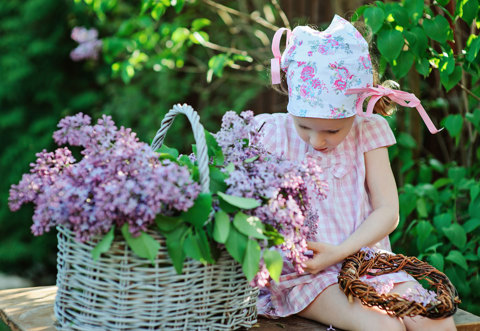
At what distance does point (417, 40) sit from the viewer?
92.0 inches

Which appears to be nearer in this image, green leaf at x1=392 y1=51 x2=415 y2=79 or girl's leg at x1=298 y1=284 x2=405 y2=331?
girl's leg at x1=298 y1=284 x2=405 y2=331

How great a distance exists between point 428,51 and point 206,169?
1388 mm

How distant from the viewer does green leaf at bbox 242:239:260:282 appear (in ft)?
4.80

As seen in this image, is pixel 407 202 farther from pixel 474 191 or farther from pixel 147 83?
pixel 147 83

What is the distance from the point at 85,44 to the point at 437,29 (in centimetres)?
280

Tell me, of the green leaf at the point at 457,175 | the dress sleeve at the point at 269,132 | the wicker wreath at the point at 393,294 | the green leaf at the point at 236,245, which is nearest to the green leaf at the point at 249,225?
the green leaf at the point at 236,245

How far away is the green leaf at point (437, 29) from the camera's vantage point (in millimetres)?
2309

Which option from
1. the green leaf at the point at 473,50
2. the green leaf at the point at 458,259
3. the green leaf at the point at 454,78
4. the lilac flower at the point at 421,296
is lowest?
the green leaf at the point at 458,259

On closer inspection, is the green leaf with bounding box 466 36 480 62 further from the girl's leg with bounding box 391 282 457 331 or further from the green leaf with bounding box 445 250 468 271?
the girl's leg with bounding box 391 282 457 331

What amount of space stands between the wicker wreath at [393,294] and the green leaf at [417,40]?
83cm

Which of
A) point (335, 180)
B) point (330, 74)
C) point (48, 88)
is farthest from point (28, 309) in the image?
point (48, 88)

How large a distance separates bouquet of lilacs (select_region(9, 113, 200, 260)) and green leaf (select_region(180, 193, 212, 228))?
0.8 inches

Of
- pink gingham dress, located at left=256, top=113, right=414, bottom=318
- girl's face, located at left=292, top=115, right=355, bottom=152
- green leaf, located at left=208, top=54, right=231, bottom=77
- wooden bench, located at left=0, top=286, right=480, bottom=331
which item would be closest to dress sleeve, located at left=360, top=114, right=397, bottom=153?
pink gingham dress, located at left=256, top=113, right=414, bottom=318

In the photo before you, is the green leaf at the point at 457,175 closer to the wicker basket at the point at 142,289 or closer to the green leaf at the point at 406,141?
the green leaf at the point at 406,141
